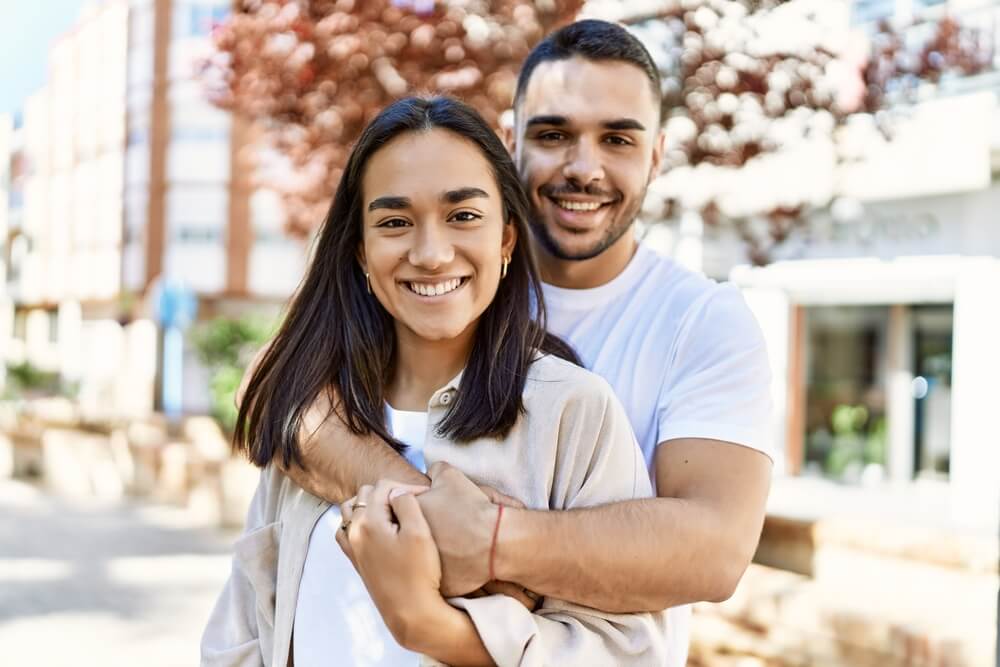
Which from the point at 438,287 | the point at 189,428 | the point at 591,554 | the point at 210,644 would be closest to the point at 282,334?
the point at 438,287

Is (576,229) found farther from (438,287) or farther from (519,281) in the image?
(438,287)

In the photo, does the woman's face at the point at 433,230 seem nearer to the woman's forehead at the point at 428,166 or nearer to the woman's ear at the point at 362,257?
the woman's forehead at the point at 428,166

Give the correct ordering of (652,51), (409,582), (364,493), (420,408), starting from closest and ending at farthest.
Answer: (409,582)
(364,493)
(420,408)
(652,51)

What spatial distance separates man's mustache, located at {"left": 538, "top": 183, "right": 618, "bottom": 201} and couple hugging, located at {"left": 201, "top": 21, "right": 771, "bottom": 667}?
0.04 metres

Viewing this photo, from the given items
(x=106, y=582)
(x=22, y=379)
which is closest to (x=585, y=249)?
(x=106, y=582)

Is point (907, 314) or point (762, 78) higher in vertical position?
point (762, 78)

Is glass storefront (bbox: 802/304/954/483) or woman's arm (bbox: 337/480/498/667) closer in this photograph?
woman's arm (bbox: 337/480/498/667)

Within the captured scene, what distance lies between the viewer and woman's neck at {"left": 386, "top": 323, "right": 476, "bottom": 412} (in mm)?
2232

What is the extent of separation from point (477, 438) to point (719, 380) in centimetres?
53

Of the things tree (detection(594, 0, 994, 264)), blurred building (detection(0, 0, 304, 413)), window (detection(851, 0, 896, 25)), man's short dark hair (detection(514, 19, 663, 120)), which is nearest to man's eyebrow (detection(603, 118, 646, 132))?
man's short dark hair (detection(514, 19, 663, 120))

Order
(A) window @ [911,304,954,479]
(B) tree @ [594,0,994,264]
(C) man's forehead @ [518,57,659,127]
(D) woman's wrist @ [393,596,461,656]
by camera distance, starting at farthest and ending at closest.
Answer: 1. (A) window @ [911,304,954,479]
2. (B) tree @ [594,0,994,264]
3. (C) man's forehead @ [518,57,659,127]
4. (D) woman's wrist @ [393,596,461,656]

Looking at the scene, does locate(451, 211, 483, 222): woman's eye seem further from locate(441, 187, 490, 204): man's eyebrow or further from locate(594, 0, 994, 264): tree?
locate(594, 0, 994, 264): tree

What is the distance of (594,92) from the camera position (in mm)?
2570

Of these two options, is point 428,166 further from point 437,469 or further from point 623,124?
point 623,124
